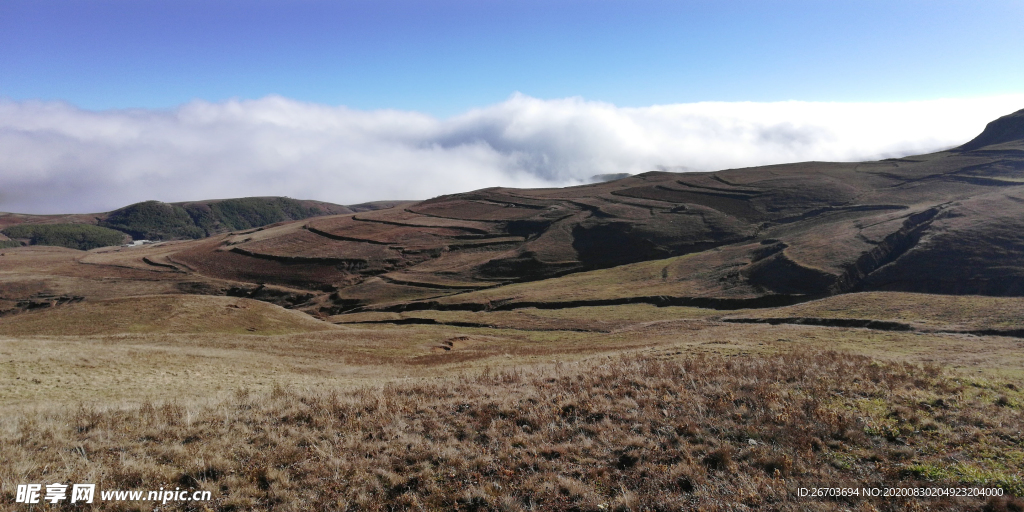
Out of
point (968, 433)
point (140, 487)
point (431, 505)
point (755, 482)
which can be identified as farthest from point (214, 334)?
point (968, 433)

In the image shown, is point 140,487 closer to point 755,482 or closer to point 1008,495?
point 755,482

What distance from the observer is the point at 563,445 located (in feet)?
33.5

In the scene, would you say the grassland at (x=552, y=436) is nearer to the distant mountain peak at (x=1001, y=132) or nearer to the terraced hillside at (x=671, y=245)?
the terraced hillside at (x=671, y=245)

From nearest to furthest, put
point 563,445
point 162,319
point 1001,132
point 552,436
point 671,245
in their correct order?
1. point 563,445
2. point 552,436
3. point 162,319
4. point 671,245
5. point 1001,132

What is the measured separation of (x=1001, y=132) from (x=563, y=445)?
165 meters

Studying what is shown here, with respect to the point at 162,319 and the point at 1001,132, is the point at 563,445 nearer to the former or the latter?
the point at 162,319

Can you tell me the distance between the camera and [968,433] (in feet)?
33.6

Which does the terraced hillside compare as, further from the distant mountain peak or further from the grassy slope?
the grassy slope

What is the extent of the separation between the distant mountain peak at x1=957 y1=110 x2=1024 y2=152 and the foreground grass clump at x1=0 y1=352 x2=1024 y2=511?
14386 cm

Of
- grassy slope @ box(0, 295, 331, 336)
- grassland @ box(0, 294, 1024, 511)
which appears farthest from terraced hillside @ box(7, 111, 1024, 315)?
grassland @ box(0, 294, 1024, 511)

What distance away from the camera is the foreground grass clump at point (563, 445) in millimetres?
8297

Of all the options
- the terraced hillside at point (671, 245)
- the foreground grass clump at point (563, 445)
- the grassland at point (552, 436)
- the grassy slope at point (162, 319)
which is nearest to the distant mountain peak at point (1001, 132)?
the terraced hillside at point (671, 245)

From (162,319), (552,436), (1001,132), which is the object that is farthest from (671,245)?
(1001,132)

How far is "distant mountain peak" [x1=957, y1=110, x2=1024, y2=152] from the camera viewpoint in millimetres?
117000
